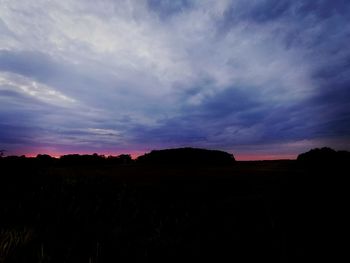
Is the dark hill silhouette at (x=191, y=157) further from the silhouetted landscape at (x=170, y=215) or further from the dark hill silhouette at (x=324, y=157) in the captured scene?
the dark hill silhouette at (x=324, y=157)

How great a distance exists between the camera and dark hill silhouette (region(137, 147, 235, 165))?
1923cm

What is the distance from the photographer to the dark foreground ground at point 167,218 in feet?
17.0

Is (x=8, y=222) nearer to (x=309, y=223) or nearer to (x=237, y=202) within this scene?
(x=237, y=202)

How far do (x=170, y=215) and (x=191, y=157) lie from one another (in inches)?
449

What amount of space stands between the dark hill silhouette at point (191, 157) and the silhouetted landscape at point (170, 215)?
560cm

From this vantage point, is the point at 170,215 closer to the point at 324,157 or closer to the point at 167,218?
the point at 167,218

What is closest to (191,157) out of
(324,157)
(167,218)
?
(324,157)

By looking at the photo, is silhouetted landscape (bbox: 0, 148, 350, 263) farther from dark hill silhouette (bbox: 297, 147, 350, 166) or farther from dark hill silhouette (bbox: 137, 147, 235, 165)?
dark hill silhouette (bbox: 137, 147, 235, 165)

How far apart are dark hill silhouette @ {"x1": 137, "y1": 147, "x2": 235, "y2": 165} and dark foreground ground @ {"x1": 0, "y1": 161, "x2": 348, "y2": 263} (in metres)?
6.76

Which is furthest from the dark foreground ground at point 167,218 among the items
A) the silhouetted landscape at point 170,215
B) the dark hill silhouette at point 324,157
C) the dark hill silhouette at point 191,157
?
the dark hill silhouette at point 191,157

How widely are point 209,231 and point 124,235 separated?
193cm

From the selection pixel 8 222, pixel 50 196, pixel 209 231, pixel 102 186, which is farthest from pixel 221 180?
pixel 8 222

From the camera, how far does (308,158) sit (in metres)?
12.6

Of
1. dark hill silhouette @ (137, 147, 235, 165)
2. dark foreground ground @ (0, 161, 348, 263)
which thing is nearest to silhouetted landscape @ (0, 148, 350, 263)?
dark foreground ground @ (0, 161, 348, 263)
